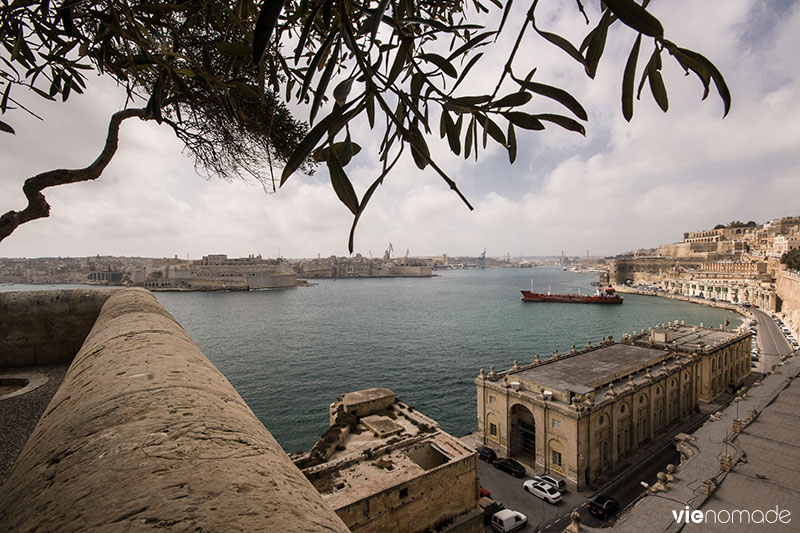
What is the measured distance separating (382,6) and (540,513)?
15.8 meters

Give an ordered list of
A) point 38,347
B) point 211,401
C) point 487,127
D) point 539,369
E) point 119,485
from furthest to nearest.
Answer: point 539,369
point 38,347
point 487,127
point 211,401
point 119,485

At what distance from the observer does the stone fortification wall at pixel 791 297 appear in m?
35.3

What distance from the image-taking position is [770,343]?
1309 inches

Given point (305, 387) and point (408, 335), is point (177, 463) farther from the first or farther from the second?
point (408, 335)

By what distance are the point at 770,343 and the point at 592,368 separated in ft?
90.6

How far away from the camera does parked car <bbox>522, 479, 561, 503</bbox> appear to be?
1347cm

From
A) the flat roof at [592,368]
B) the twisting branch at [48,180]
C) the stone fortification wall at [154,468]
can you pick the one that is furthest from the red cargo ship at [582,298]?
the stone fortification wall at [154,468]

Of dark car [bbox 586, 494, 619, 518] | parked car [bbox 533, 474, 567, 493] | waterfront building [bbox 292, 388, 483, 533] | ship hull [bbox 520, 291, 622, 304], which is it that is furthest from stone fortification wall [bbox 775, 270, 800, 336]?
waterfront building [bbox 292, 388, 483, 533]

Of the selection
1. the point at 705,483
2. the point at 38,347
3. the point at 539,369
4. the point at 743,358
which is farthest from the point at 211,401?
the point at 743,358

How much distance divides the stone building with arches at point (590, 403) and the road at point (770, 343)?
9575 millimetres

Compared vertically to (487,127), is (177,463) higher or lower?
lower

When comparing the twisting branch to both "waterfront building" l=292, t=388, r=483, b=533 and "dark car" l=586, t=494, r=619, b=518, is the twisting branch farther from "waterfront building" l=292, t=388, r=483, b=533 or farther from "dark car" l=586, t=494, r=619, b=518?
"dark car" l=586, t=494, r=619, b=518

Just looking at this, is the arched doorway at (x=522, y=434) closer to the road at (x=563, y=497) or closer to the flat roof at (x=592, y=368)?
the road at (x=563, y=497)

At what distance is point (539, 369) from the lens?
18250 mm
